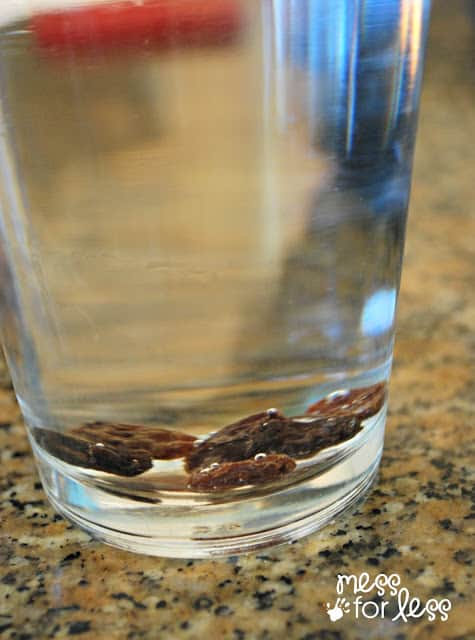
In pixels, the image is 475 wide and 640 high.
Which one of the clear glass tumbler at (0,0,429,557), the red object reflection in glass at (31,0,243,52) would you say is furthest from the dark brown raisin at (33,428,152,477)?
the red object reflection in glass at (31,0,243,52)

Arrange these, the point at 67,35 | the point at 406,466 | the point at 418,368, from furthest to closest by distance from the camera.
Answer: the point at 418,368 → the point at 406,466 → the point at 67,35

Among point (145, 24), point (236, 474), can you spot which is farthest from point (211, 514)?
point (145, 24)

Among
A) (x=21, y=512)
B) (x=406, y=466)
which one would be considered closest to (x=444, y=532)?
(x=406, y=466)

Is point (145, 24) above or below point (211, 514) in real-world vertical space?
above

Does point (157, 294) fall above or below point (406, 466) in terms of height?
above

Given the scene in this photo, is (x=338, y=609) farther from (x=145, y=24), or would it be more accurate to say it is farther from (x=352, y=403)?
(x=145, y=24)

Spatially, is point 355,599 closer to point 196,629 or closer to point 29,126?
point 196,629
